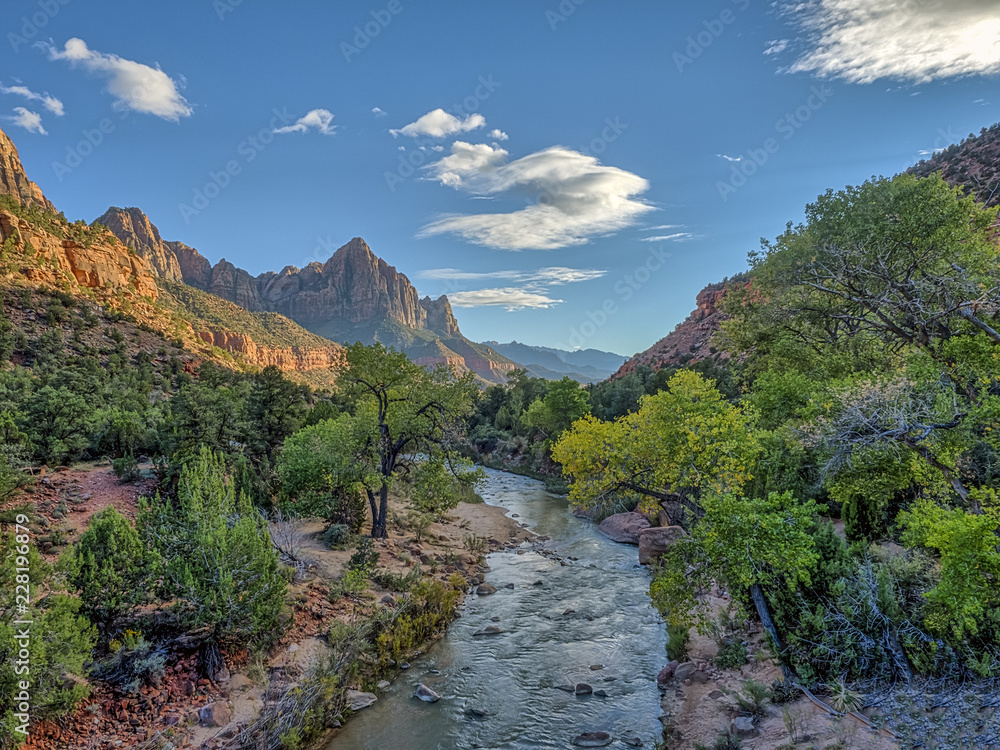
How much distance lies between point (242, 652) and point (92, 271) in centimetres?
6566

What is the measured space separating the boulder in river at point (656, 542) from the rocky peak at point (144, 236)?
19354 centimetres

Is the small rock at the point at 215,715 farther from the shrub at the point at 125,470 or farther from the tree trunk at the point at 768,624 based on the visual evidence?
the shrub at the point at 125,470

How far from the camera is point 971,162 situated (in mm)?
46031

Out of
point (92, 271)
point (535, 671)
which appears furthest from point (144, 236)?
point (535, 671)

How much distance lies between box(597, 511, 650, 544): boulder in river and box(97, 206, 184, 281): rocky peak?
7456 inches

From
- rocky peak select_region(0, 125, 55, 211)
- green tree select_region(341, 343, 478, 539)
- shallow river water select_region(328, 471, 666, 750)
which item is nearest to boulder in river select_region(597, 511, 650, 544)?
shallow river water select_region(328, 471, 666, 750)

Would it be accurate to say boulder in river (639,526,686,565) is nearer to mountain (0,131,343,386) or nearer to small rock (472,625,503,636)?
small rock (472,625,503,636)

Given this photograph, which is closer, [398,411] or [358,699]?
[358,699]

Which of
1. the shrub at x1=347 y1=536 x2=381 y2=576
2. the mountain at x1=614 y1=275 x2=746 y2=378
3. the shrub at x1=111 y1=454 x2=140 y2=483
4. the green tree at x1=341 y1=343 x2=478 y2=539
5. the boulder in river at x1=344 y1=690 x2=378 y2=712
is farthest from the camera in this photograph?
the mountain at x1=614 y1=275 x2=746 y2=378

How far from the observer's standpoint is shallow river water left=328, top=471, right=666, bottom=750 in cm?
963

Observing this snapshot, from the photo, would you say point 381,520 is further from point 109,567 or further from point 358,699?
point 109,567

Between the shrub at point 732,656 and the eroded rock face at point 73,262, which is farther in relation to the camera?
the eroded rock face at point 73,262

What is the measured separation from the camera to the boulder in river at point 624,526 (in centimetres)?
2412

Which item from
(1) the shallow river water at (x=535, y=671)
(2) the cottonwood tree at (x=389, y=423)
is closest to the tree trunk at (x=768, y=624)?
(1) the shallow river water at (x=535, y=671)
